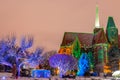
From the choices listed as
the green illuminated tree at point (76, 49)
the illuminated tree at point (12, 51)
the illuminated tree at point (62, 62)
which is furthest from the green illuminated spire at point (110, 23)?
the illuminated tree at point (12, 51)

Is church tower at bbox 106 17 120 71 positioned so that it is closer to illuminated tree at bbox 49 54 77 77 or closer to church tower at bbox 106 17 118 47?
church tower at bbox 106 17 118 47

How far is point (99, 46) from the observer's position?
13350 centimetres

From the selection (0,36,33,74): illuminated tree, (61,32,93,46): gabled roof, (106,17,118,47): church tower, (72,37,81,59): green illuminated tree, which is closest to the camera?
(0,36,33,74): illuminated tree

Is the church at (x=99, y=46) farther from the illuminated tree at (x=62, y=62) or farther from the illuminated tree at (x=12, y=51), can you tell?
the illuminated tree at (x=12, y=51)

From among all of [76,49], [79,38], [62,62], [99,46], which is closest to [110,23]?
[99,46]

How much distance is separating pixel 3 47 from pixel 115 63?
236ft

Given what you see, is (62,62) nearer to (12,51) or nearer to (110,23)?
(12,51)

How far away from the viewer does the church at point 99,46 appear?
417 feet

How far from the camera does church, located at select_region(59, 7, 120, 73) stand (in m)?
127

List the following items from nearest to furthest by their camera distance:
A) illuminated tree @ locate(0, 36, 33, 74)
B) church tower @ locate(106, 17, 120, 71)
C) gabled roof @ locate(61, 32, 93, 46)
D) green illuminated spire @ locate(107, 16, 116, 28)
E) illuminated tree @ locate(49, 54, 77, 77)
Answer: illuminated tree @ locate(0, 36, 33, 74) < illuminated tree @ locate(49, 54, 77, 77) < church tower @ locate(106, 17, 120, 71) < green illuminated spire @ locate(107, 16, 116, 28) < gabled roof @ locate(61, 32, 93, 46)

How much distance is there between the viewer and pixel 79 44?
463 feet

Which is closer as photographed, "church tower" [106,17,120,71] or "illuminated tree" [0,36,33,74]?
"illuminated tree" [0,36,33,74]

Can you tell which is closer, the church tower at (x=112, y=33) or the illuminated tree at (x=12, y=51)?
the illuminated tree at (x=12, y=51)

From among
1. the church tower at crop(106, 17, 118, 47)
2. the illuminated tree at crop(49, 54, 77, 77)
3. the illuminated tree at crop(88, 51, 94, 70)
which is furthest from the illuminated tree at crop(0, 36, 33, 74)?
the church tower at crop(106, 17, 118, 47)
